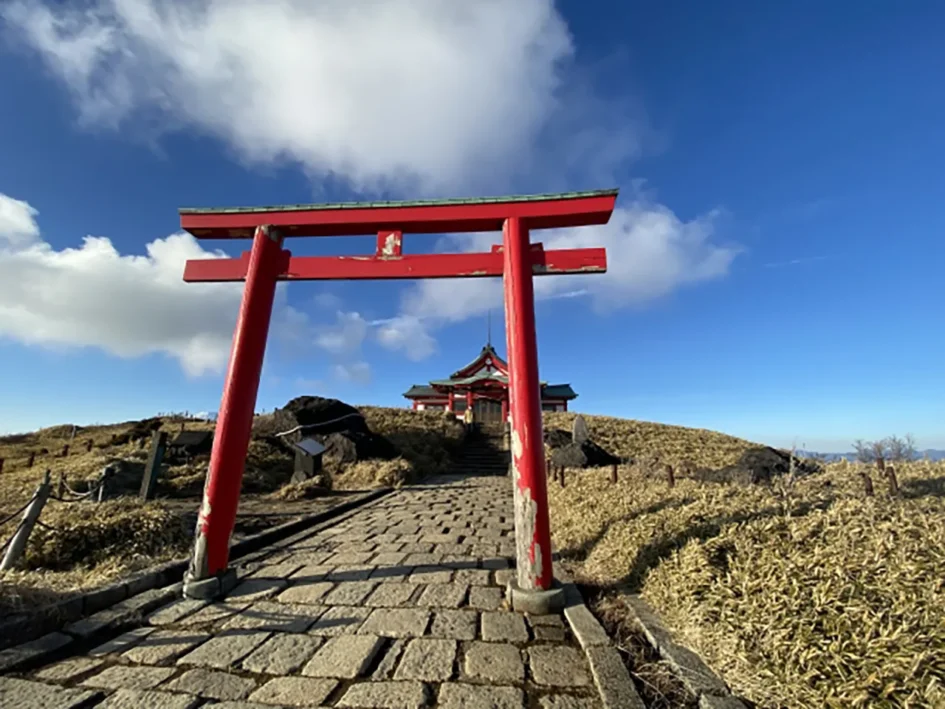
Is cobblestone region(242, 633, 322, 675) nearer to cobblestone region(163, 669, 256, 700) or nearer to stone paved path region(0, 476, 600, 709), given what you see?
stone paved path region(0, 476, 600, 709)

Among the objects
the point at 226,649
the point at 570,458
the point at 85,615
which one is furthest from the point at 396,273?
the point at 570,458

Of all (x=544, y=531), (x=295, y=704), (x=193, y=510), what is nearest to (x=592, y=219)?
(x=544, y=531)

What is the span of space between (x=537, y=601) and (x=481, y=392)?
26.6 m

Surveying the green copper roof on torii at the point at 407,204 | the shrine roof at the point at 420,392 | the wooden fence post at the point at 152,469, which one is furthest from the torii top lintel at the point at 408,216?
the shrine roof at the point at 420,392

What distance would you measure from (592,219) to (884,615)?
384 cm

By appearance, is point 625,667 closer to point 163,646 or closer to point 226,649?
point 226,649

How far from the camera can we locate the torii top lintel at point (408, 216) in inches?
185

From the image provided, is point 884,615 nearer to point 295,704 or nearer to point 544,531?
point 544,531

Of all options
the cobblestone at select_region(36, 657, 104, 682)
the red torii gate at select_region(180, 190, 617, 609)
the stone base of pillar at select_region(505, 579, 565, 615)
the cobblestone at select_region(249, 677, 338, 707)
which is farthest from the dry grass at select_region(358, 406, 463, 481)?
the cobblestone at select_region(249, 677, 338, 707)

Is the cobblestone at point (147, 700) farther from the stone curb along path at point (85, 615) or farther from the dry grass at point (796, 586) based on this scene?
the dry grass at point (796, 586)

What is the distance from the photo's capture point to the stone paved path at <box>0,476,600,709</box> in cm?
249

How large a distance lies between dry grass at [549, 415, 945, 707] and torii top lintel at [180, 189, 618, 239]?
3301 mm

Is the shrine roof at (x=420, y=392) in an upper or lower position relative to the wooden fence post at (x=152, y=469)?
upper

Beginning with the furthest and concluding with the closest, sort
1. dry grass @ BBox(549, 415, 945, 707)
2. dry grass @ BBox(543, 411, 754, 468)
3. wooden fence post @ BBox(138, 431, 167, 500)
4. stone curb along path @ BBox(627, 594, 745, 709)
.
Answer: dry grass @ BBox(543, 411, 754, 468) < wooden fence post @ BBox(138, 431, 167, 500) < stone curb along path @ BBox(627, 594, 745, 709) < dry grass @ BBox(549, 415, 945, 707)
